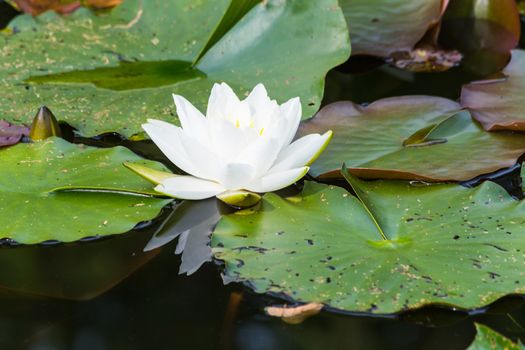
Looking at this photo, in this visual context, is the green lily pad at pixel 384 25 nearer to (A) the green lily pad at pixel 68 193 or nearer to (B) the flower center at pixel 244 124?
(B) the flower center at pixel 244 124

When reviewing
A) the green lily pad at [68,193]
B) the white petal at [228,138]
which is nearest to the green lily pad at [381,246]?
the white petal at [228,138]

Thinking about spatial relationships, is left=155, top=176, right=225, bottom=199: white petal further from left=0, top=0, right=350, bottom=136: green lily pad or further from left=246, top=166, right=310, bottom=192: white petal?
left=0, top=0, right=350, bottom=136: green lily pad

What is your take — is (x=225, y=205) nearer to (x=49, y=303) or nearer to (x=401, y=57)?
(x=49, y=303)

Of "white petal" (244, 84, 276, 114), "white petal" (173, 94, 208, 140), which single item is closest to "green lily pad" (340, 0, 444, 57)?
"white petal" (244, 84, 276, 114)

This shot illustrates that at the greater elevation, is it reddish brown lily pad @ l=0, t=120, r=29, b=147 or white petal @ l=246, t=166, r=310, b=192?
reddish brown lily pad @ l=0, t=120, r=29, b=147

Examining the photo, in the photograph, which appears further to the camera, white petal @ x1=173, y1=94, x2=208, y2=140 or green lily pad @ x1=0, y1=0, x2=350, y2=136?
green lily pad @ x1=0, y1=0, x2=350, y2=136

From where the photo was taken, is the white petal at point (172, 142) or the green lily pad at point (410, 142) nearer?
the white petal at point (172, 142)
